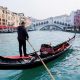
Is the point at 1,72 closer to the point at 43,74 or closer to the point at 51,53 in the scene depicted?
the point at 43,74

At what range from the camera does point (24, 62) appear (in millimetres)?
6961

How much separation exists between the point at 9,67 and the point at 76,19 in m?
73.8

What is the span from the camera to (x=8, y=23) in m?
63.4

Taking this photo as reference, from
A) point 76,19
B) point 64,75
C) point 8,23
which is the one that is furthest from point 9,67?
point 76,19

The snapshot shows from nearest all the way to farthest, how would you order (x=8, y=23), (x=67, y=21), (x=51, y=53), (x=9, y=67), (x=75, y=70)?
(x=9, y=67), (x=75, y=70), (x=51, y=53), (x=8, y=23), (x=67, y=21)

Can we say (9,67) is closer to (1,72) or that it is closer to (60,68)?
(1,72)

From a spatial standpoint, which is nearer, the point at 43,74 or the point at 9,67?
the point at 9,67

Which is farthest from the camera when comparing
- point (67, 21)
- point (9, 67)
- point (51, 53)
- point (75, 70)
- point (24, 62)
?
point (67, 21)

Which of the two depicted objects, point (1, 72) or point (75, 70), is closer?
point (1, 72)

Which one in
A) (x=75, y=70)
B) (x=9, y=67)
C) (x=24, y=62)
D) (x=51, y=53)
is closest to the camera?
(x=9, y=67)

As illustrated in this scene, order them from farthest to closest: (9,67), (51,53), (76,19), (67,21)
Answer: (67,21)
(76,19)
(51,53)
(9,67)

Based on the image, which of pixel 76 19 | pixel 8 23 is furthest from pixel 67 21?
pixel 8 23

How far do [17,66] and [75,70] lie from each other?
199cm

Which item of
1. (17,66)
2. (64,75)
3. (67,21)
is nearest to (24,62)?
(17,66)
